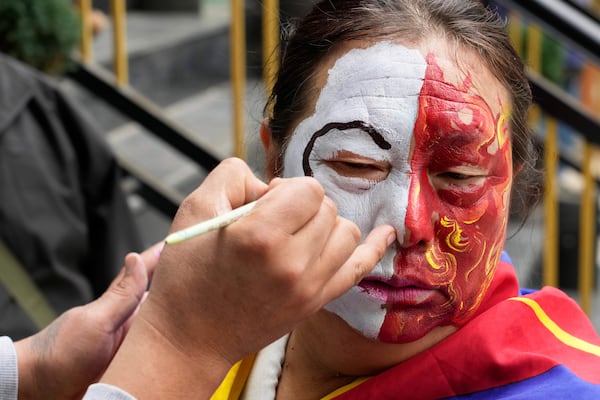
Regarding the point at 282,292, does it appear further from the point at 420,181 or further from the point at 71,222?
the point at 71,222

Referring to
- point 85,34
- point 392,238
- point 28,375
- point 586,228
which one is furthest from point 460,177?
point 85,34

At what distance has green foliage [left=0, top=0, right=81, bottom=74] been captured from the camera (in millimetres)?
2797

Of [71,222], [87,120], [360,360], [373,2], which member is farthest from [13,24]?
[360,360]

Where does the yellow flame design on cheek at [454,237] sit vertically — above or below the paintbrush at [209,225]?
below

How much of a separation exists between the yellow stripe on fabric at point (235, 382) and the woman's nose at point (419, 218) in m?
0.39

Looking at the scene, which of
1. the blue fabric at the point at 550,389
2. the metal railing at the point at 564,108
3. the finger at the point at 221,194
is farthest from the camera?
the metal railing at the point at 564,108

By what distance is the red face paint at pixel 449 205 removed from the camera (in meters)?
1.28

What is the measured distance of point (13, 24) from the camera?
2.81 meters

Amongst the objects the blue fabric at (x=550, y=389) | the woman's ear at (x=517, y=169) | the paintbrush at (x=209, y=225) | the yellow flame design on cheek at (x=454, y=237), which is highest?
the paintbrush at (x=209, y=225)

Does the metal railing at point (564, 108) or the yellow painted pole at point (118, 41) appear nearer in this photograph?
the metal railing at point (564, 108)

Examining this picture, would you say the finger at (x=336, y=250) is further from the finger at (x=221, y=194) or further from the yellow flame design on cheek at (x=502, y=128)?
the yellow flame design on cheek at (x=502, y=128)

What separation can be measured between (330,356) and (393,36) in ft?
1.56

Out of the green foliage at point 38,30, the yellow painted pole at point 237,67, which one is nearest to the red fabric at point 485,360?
the green foliage at point 38,30

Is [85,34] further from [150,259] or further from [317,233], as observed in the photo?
[317,233]
